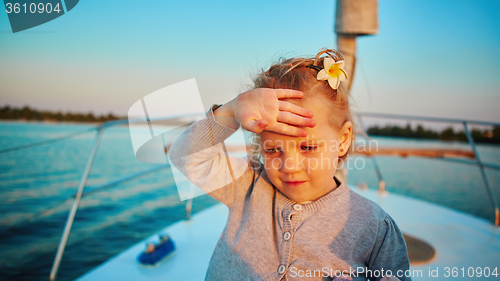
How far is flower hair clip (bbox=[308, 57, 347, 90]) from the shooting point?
657 mm

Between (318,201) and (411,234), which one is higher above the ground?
(318,201)

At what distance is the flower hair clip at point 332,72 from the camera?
0.66 m

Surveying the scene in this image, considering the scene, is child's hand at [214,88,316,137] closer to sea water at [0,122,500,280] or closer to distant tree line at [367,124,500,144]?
sea water at [0,122,500,280]

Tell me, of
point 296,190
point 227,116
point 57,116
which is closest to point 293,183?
point 296,190

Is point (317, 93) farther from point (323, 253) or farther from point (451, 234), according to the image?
point (451, 234)

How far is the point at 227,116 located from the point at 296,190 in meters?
0.26

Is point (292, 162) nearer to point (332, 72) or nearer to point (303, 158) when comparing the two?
point (303, 158)

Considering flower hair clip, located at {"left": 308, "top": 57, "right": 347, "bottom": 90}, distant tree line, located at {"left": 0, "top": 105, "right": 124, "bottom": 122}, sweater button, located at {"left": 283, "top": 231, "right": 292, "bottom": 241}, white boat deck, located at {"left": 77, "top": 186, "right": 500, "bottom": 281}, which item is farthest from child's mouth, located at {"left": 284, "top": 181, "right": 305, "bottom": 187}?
distant tree line, located at {"left": 0, "top": 105, "right": 124, "bottom": 122}

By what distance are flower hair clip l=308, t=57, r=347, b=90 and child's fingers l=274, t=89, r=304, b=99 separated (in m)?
0.10

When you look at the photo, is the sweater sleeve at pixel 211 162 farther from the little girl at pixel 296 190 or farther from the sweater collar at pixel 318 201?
the sweater collar at pixel 318 201

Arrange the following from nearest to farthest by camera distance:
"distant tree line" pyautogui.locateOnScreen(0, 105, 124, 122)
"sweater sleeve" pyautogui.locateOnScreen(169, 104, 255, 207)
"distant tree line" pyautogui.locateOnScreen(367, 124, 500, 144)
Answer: "sweater sleeve" pyautogui.locateOnScreen(169, 104, 255, 207), "distant tree line" pyautogui.locateOnScreen(367, 124, 500, 144), "distant tree line" pyautogui.locateOnScreen(0, 105, 124, 122)

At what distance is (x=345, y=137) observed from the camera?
729 mm

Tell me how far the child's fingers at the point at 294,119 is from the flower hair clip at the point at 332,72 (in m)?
0.16

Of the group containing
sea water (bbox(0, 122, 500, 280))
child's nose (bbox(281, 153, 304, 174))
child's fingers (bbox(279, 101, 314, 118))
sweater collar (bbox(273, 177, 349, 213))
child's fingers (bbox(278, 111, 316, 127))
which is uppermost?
child's fingers (bbox(279, 101, 314, 118))
